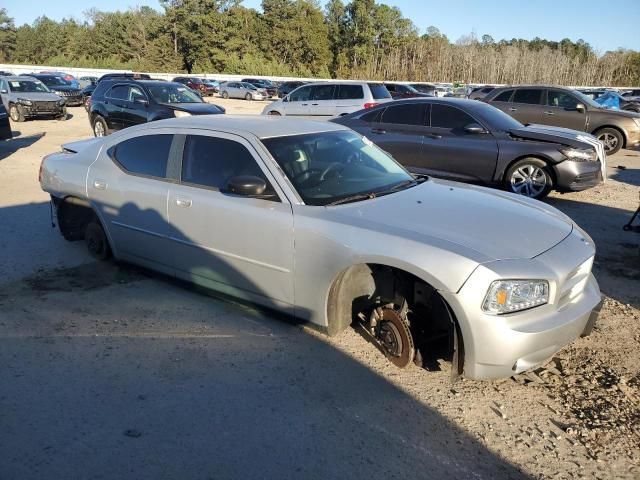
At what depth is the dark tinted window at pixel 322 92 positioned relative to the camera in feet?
51.9

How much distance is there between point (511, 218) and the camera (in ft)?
11.6

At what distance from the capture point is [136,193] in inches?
180

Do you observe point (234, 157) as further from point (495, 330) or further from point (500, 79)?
point (500, 79)

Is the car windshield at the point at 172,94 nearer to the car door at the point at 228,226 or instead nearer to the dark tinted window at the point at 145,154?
the dark tinted window at the point at 145,154

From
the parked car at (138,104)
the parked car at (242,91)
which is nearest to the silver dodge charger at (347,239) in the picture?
the parked car at (138,104)

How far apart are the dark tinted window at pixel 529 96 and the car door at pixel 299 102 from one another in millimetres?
5846

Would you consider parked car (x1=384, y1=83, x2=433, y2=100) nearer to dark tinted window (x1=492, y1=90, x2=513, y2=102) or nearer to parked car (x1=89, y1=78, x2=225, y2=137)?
dark tinted window (x1=492, y1=90, x2=513, y2=102)

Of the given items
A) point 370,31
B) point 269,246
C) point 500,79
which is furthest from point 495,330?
point 370,31

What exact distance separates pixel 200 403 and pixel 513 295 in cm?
189

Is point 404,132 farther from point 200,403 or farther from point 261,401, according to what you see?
point 200,403

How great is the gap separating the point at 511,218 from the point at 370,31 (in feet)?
277

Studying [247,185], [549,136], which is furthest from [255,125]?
[549,136]

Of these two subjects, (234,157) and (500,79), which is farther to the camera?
(500,79)

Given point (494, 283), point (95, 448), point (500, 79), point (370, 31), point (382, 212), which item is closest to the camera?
point (95, 448)
